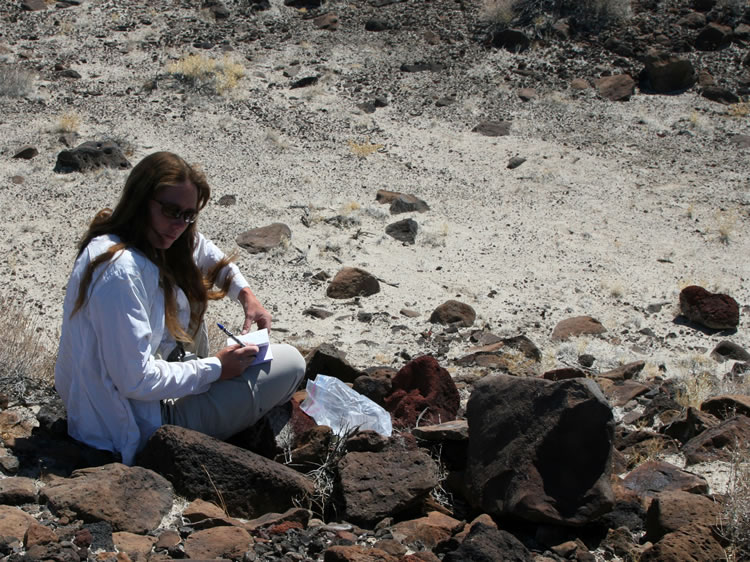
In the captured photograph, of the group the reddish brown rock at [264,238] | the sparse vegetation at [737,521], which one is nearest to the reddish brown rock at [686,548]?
the sparse vegetation at [737,521]

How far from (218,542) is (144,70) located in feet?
33.6

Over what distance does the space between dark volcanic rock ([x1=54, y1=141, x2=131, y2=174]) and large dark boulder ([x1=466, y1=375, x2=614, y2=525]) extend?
7.02 meters

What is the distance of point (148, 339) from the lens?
3.08 metres

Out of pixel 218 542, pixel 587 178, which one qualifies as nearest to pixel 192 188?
pixel 218 542

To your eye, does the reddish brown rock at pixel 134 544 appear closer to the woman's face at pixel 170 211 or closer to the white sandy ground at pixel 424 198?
the woman's face at pixel 170 211

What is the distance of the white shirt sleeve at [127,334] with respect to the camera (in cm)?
301

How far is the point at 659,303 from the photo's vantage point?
24.9 feet

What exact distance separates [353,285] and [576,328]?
188 centimetres

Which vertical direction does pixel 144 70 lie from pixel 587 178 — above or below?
above

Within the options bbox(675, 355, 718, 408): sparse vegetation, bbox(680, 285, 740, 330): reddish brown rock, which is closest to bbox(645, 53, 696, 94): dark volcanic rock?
bbox(680, 285, 740, 330): reddish brown rock

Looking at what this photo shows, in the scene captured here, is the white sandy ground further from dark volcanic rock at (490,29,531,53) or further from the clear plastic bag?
the clear plastic bag

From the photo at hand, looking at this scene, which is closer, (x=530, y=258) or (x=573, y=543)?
(x=573, y=543)

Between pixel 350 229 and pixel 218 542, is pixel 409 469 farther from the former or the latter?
pixel 350 229

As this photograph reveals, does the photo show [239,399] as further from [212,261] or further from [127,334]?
[212,261]
